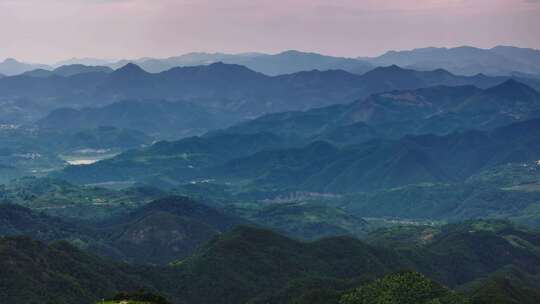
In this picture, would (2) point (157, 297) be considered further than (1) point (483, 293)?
No

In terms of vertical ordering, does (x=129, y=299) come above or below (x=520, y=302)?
above

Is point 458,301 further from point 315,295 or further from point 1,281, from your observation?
point 1,281

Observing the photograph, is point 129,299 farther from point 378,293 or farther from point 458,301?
point 458,301

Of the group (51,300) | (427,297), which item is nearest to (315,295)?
(427,297)

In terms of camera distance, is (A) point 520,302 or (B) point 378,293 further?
(A) point 520,302

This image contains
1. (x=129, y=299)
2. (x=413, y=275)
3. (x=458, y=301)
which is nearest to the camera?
(x=129, y=299)

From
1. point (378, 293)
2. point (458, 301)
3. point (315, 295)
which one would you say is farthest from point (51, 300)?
point (458, 301)

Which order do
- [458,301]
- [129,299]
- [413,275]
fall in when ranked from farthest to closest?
[413,275] < [458,301] < [129,299]

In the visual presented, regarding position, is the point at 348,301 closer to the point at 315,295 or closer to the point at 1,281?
the point at 315,295
